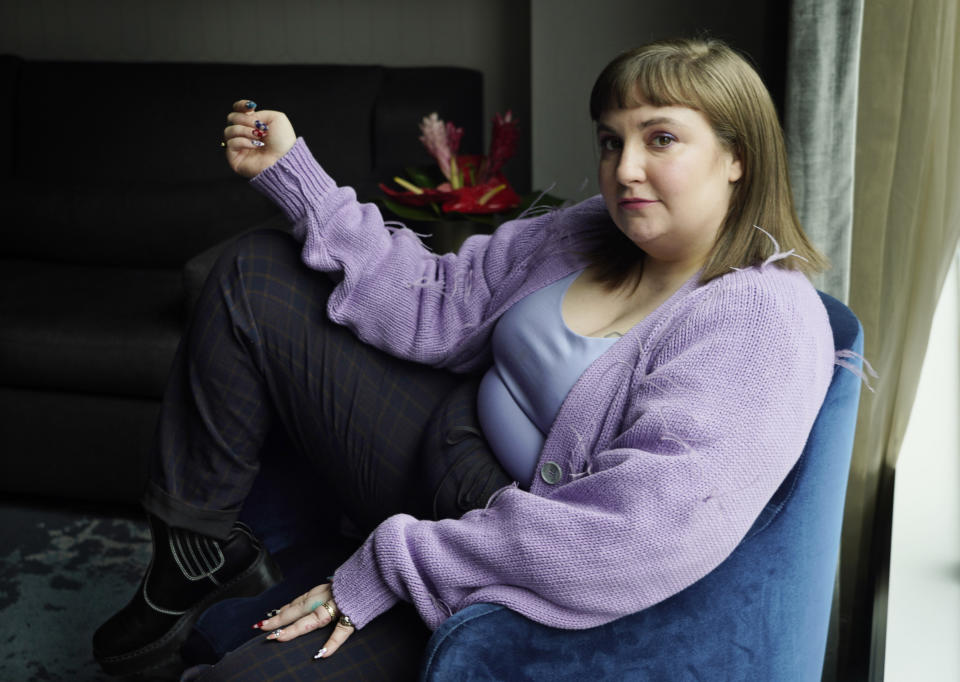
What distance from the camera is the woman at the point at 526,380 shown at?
0.94 m

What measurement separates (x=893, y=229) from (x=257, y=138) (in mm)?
883

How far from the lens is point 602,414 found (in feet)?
3.59

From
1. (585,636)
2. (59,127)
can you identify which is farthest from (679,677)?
(59,127)

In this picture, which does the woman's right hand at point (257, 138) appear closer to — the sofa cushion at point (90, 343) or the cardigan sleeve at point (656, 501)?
the cardigan sleeve at point (656, 501)

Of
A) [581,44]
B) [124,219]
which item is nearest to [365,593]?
[124,219]

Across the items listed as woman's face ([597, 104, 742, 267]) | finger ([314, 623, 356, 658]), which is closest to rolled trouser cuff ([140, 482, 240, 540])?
finger ([314, 623, 356, 658])

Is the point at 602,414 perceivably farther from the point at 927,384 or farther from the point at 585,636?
the point at 927,384

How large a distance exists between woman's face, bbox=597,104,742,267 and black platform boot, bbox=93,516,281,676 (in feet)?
2.23

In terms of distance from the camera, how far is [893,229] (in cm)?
141

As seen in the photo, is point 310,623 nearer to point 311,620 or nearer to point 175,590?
point 311,620

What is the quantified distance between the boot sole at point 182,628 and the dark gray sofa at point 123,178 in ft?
2.38

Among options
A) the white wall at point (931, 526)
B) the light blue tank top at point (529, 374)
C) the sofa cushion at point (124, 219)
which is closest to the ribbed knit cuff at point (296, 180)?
the light blue tank top at point (529, 374)

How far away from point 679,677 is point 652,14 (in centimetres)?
197

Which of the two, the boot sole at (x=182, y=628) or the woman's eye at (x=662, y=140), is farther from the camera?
the boot sole at (x=182, y=628)
